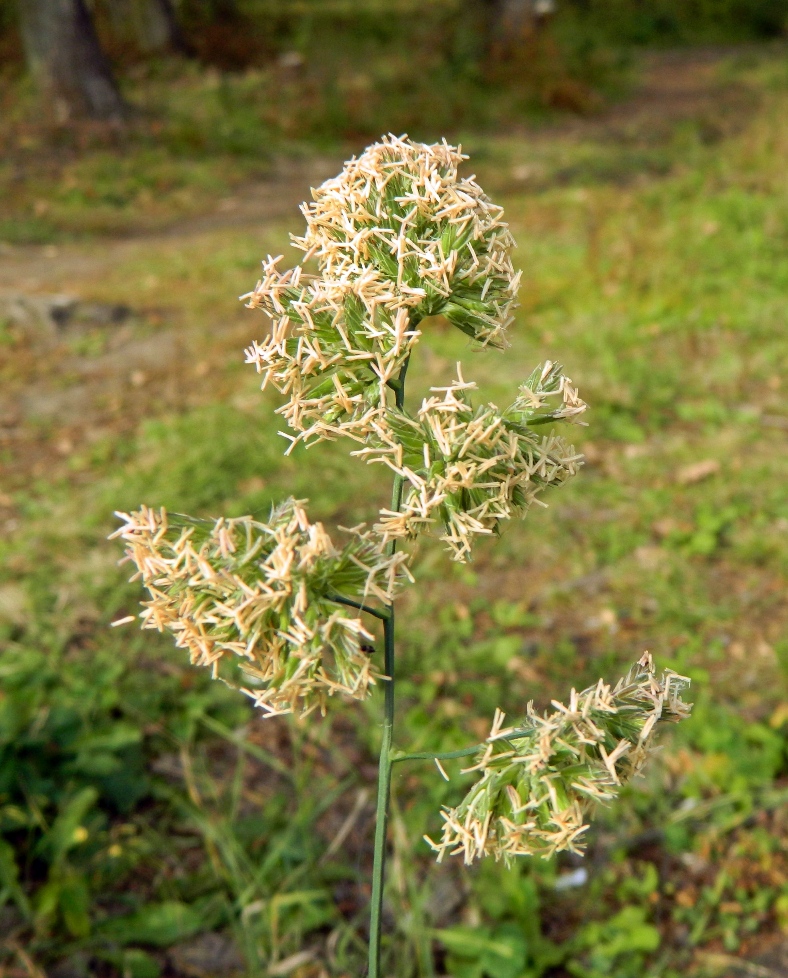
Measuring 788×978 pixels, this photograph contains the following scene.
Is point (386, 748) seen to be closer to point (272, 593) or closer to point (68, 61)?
point (272, 593)

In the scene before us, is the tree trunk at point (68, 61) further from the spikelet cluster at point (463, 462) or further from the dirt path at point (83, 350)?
the spikelet cluster at point (463, 462)

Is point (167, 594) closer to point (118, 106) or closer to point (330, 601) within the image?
point (330, 601)

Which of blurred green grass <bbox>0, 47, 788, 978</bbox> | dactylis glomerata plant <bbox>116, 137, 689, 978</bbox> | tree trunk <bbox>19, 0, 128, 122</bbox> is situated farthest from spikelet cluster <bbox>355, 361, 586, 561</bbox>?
tree trunk <bbox>19, 0, 128, 122</bbox>

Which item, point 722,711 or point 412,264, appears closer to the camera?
point 412,264

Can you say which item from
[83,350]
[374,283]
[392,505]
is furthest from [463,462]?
[83,350]

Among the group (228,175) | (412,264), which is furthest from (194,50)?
(412,264)

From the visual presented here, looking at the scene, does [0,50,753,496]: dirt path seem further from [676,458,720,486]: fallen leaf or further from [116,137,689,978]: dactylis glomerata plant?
[116,137,689,978]: dactylis glomerata plant

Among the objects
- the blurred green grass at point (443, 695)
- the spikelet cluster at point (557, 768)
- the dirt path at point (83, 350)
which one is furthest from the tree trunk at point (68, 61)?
the spikelet cluster at point (557, 768)
